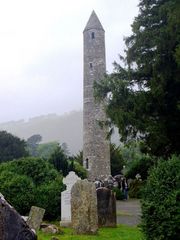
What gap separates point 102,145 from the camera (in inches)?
1593

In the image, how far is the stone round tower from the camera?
4006 centimetres

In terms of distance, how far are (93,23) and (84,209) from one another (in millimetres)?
33326

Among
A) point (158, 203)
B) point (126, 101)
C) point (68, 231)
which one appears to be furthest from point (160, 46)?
point (158, 203)

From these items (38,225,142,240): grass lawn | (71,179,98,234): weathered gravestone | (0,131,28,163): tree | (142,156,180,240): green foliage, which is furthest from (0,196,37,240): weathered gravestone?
(0,131,28,163): tree

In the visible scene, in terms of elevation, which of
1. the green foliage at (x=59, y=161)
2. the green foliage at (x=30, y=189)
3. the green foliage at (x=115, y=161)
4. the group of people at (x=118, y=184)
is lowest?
Answer: the green foliage at (x=30, y=189)

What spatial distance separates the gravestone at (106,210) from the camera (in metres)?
13.5

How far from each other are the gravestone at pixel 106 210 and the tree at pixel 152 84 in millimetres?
6216

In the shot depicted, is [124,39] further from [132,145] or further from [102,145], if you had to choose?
[102,145]

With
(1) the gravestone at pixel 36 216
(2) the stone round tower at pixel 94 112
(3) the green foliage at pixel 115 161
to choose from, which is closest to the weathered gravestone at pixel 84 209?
(1) the gravestone at pixel 36 216

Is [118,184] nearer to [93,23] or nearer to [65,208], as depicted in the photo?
[65,208]

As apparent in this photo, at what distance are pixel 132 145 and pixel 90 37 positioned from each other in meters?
22.3

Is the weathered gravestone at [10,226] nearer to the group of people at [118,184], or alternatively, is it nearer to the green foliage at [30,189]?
the green foliage at [30,189]

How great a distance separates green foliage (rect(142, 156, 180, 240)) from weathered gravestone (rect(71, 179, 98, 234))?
295 cm

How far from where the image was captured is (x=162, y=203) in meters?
8.75
